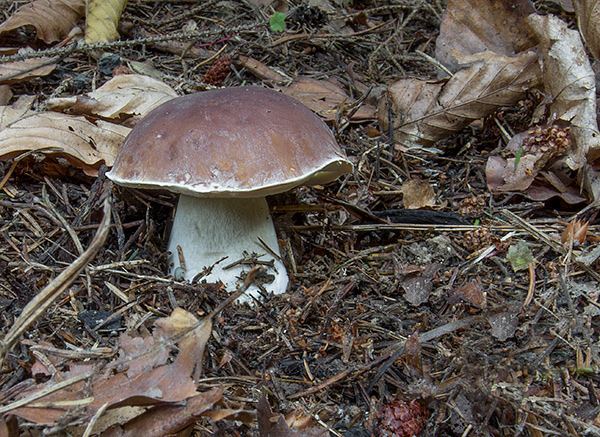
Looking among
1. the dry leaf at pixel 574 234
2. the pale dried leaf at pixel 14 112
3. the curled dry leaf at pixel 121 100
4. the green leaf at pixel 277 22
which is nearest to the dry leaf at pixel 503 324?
the dry leaf at pixel 574 234

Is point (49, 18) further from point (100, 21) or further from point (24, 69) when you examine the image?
point (24, 69)

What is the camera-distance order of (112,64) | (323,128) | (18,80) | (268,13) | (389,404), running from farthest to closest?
(268,13), (112,64), (18,80), (323,128), (389,404)

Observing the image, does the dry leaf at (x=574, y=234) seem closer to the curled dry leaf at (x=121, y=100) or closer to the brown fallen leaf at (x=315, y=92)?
the brown fallen leaf at (x=315, y=92)

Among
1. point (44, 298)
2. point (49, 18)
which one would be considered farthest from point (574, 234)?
point (49, 18)

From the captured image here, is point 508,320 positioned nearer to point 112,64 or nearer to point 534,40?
point 534,40

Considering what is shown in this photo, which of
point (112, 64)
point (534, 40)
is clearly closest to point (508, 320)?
point (534, 40)

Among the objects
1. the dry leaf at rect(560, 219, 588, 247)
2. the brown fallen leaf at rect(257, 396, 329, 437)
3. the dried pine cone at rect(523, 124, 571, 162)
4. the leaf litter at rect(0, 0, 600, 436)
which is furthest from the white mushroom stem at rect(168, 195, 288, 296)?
the dried pine cone at rect(523, 124, 571, 162)
